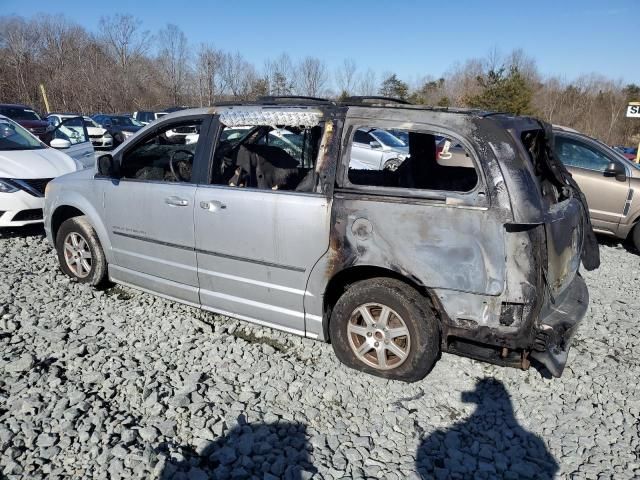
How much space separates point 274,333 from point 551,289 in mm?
2280

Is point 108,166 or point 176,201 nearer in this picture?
point 176,201

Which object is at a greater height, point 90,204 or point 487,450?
point 90,204

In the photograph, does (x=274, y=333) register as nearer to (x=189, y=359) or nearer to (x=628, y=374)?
(x=189, y=359)

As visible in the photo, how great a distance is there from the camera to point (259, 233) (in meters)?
3.41

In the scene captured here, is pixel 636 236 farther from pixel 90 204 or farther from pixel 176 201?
pixel 90 204

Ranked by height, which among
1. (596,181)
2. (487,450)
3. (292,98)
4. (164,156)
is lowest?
(487,450)

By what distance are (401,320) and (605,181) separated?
549cm

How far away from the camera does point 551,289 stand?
292 centimetres

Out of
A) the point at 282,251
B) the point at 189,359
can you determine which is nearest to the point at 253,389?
the point at 189,359

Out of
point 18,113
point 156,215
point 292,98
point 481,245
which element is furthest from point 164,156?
point 18,113

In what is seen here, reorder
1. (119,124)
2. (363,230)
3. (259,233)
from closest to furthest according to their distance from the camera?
(363,230) < (259,233) < (119,124)

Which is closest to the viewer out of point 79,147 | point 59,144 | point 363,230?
point 363,230

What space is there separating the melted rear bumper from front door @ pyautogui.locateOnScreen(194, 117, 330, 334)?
1.54 meters

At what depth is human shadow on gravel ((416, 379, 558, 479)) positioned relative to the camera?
8.18ft
